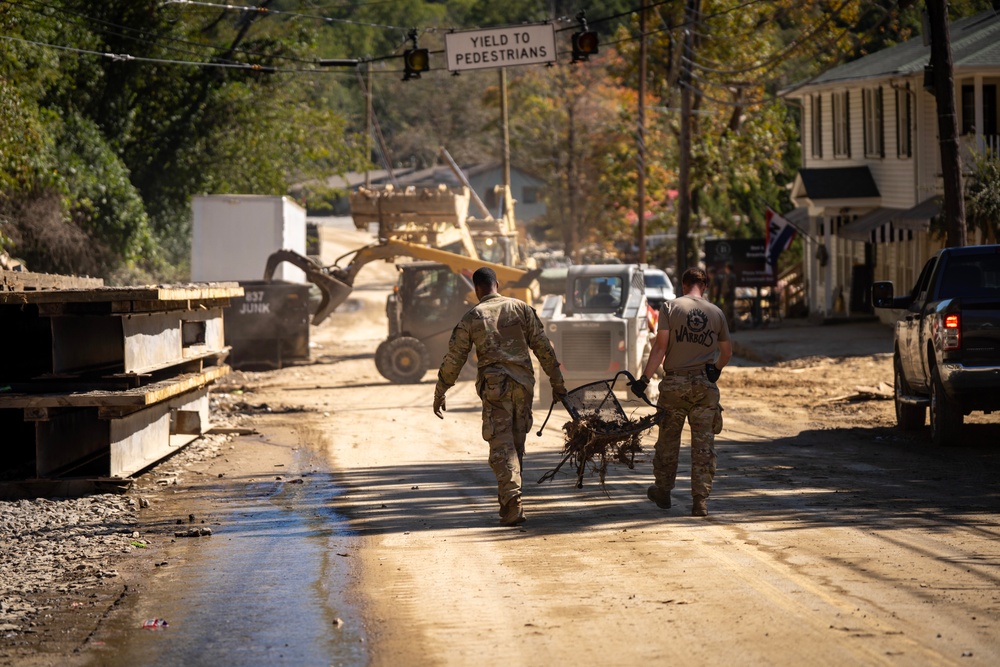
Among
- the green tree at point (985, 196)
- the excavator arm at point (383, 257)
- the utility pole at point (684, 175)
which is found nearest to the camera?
the green tree at point (985, 196)

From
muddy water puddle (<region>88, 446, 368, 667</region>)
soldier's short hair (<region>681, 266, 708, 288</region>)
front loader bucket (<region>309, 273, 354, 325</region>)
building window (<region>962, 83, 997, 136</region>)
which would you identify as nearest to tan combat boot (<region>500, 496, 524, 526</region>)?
muddy water puddle (<region>88, 446, 368, 667</region>)

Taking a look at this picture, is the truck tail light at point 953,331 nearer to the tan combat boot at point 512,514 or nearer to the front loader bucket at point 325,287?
the tan combat boot at point 512,514

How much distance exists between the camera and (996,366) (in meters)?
13.1

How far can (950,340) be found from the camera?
13.3 meters

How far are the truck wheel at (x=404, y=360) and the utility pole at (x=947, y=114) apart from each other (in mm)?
9582

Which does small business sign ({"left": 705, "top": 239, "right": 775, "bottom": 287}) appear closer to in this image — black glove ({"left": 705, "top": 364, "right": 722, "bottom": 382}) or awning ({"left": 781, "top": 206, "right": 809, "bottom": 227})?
awning ({"left": 781, "top": 206, "right": 809, "bottom": 227})

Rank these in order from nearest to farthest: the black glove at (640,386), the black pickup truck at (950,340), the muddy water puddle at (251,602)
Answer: the muddy water puddle at (251,602)
the black glove at (640,386)
the black pickup truck at (950,340)

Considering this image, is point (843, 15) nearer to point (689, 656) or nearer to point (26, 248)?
point (26, 248)

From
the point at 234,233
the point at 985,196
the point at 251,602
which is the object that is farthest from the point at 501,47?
the point at 251,602

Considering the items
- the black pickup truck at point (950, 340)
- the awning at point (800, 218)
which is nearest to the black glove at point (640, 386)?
the black pickup truck at point (950, 340)

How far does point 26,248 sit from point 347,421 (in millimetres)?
16266

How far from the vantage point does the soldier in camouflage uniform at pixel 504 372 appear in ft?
32.5

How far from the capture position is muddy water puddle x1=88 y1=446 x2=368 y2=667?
21.6ft

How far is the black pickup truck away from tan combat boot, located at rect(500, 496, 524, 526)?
560 centimetres
